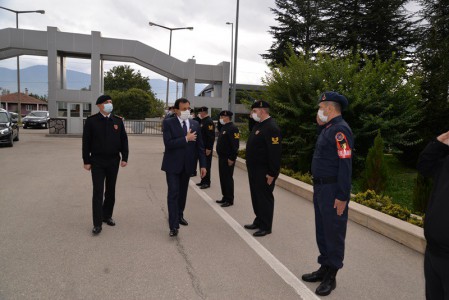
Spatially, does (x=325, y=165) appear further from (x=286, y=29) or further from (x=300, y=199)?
(x=286, y=29)

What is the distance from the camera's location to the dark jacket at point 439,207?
204cm

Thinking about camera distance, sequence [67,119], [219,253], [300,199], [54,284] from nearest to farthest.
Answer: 1. [54,284]
2. [219,253]
3. [300,199]
4. [67,119]

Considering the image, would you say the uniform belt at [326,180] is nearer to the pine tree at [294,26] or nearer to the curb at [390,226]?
the curb at [390,226]

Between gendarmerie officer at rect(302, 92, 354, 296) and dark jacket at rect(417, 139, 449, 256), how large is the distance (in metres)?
1.11

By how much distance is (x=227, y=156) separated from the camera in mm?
7250

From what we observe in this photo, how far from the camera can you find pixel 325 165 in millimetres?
3682

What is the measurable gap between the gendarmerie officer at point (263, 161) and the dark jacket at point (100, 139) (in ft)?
6.42

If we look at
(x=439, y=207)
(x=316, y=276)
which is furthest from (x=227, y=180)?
(x=439, y=207)

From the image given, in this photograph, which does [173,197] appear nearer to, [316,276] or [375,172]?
[316,276]

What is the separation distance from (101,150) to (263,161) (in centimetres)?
229

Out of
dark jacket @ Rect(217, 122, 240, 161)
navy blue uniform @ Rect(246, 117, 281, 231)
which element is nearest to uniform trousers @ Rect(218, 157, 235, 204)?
dark jacket @ Rect(217, 122, 240, 161)

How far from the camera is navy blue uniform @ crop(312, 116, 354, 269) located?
3.49 meters

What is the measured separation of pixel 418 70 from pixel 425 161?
440 inches

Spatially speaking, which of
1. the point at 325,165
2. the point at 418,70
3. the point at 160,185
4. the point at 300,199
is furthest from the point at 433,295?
the point at 418,70
